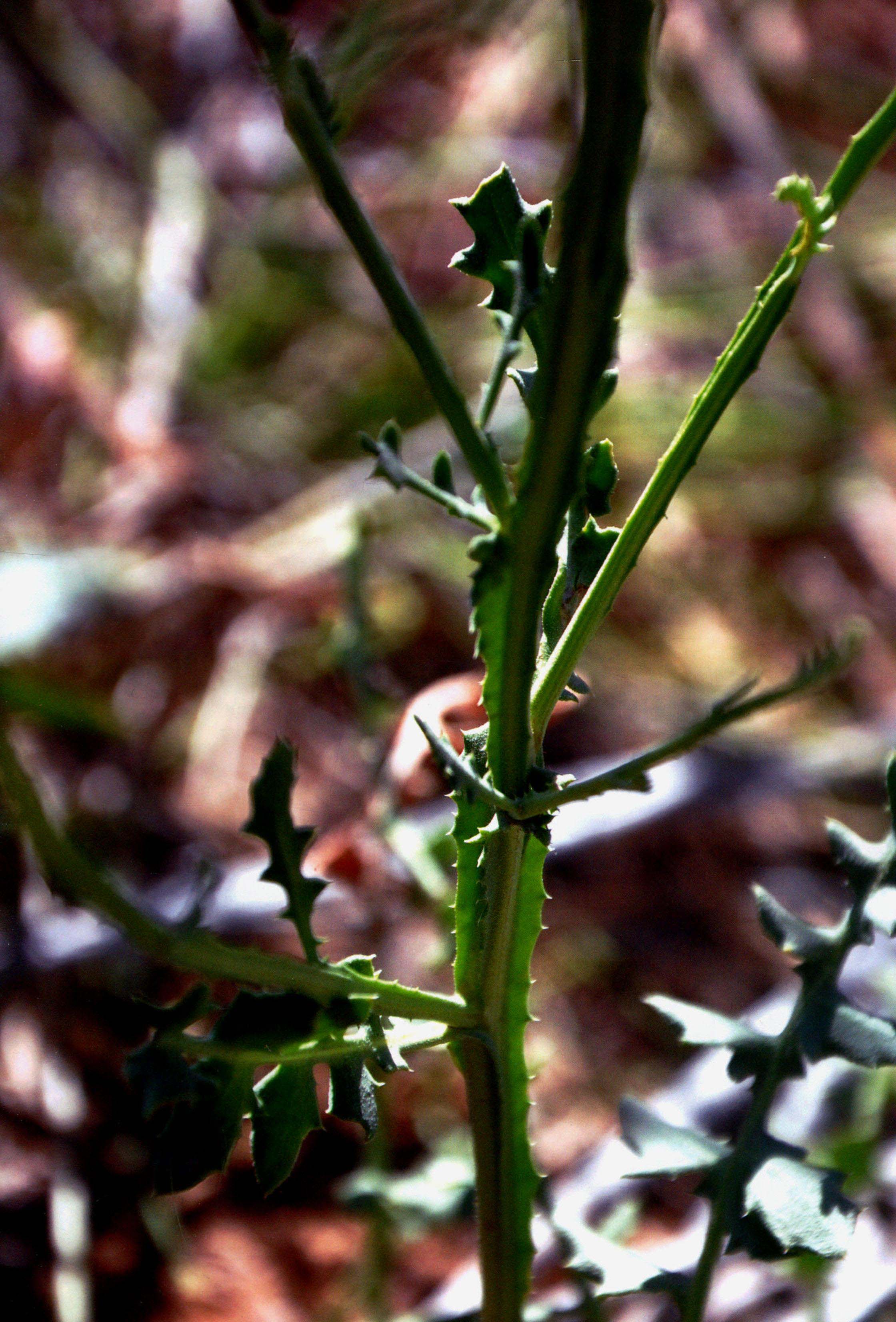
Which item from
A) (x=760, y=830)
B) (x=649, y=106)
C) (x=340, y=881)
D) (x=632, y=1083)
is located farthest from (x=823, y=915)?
(x=649, y=106)

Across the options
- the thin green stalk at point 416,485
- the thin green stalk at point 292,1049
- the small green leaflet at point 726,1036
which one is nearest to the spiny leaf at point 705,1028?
the small green leaflet at point 726,1036

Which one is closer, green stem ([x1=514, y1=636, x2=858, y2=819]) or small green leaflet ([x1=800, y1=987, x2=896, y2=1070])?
green stem ([x1=514, y1=636, x2=858, y2=819])

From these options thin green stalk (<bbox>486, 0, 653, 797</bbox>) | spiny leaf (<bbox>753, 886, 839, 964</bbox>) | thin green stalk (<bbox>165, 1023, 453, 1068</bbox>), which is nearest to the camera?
thin green stalk (<bbox>486, 0, 653, 797</bbox>)

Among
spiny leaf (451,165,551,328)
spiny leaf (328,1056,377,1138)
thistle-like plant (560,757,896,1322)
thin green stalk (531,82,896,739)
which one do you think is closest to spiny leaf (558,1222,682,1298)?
thistle-like plant (560,757,896,1322)

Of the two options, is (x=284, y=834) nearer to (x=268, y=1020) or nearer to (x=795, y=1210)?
(x=268, y=1020)

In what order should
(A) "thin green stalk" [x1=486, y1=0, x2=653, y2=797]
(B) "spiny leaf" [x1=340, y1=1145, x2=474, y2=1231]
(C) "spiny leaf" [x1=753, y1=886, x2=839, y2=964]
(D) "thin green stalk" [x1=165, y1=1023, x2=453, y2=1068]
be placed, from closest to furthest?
(A) "thin green stalk" [x1=486, y1=0, x2=653, y2=797], (D) "thin green stalk" [x1=165, y1=1023, x2=453, y2=1068], (C) "spiny leaf" [x1=753, y1=886, x2=839, y2=964], (B) "spiny leaf" [x1=340, y1=1145, x2=474, y2=1231]

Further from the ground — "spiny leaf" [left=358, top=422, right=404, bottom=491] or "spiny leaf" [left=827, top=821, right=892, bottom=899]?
"spiny leaf" [left=358, top=422, right=404, bottom=491]

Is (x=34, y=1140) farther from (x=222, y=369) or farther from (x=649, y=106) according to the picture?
(x=222, y=369)

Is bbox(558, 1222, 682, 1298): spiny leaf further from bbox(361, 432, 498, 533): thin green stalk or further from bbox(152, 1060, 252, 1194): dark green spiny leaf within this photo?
bbox(361, 432, 498, 533): thin green stalk
